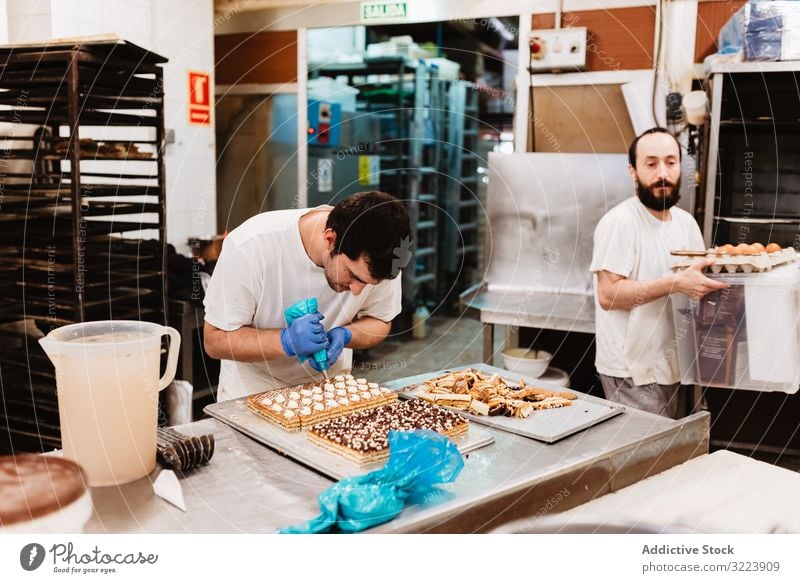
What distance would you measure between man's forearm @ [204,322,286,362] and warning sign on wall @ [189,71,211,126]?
243cm

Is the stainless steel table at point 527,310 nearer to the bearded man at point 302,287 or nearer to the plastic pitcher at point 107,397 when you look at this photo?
the bearded man at point 302,287

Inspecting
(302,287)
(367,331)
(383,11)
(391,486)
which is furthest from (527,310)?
(391,486)

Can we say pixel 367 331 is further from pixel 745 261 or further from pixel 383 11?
pixel 383 11

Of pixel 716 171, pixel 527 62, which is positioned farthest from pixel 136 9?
pixel 716 171

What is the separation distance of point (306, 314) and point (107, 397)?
0.63m

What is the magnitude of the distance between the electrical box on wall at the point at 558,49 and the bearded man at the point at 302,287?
6.91 feet

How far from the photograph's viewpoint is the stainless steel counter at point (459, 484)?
1.13m

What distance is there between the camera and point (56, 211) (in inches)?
106

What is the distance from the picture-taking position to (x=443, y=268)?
6254 millimetres

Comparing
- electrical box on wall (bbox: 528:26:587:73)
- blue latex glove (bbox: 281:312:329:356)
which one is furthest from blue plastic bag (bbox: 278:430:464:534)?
electrical box on wall (bbox: 528:26:587:73)

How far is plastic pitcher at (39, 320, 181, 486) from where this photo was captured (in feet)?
3.84

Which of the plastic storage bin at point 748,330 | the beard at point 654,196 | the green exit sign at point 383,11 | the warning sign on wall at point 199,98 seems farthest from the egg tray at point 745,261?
the warning sign on wall at point 199,98

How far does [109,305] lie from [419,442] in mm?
2010
